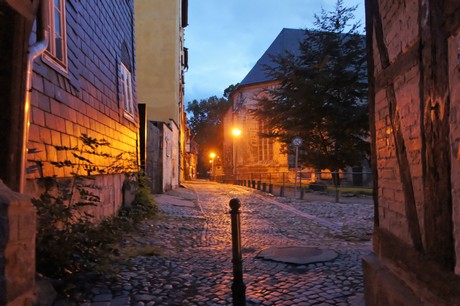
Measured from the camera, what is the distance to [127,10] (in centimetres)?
1095

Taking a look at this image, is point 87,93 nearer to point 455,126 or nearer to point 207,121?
point 455,126

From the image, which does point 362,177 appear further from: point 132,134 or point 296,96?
point 132,134

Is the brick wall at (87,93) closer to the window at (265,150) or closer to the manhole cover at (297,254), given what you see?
the manhole cover at (297,254)

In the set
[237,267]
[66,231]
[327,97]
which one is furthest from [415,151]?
[327,97]

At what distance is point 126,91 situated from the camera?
10.2 meters

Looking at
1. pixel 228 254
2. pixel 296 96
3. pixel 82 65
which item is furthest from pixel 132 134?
pixel 296 96

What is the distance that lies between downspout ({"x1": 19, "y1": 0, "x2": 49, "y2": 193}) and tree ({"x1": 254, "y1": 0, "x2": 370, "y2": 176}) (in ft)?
54.0

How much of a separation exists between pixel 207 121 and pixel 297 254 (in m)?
64.6

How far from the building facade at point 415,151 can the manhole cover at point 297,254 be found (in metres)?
1.76

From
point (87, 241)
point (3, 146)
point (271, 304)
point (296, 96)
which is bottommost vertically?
point (271, 304)

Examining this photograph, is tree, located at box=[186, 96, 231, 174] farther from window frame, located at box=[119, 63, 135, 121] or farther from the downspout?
the downspout

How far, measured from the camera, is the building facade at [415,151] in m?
2.30

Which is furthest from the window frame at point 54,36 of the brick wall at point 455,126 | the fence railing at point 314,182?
the fence railing at point 314,182

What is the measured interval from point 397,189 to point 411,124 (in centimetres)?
64
